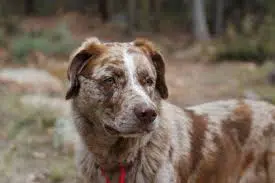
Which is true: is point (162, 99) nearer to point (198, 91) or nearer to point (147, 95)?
point (147, 95)

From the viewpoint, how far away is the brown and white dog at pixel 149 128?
4070 mm

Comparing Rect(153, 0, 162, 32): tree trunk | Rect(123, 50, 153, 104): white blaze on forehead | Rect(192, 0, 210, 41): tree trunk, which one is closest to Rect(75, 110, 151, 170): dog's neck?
Rect(123, 50, 153, 104): white blaze on forehead

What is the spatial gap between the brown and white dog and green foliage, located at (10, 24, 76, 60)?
11967mm

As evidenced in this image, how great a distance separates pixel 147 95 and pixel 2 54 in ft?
45.2

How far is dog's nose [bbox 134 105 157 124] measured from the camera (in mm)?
3803

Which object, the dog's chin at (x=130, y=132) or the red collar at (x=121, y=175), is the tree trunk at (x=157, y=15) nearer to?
the red collar at (x=121, y=175)

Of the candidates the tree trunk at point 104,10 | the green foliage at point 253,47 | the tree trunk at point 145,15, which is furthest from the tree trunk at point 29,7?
the green foliage at point 253,47

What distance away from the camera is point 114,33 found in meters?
23.4

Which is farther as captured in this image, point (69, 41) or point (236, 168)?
point (69, 41)

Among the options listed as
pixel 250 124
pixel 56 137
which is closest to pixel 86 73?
pixel 250 124

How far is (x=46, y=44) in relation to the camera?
17297 millimetres

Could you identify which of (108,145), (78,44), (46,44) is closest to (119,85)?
(108,145)

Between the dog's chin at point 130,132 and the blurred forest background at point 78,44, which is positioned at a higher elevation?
the dog's chin at point 130,132

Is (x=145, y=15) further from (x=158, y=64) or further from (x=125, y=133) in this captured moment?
(x=125, y=133)
